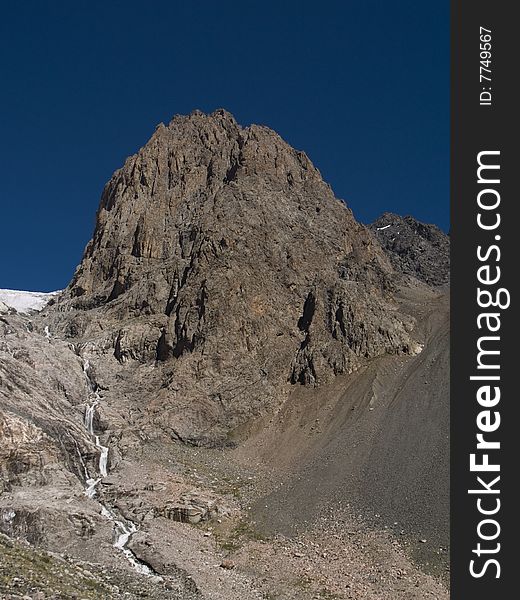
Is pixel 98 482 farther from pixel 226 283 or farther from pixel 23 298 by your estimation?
pixel 23 298

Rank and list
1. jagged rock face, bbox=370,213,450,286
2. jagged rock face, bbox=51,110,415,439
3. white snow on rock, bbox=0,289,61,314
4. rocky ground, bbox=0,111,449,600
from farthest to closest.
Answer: jagged rock face, bbox=370,213,450,286 → white snow on rock, bbox=0,289,61,314 → jagged rock face, bbox=51,110,415,439 → rocky ground, bbox=0,111,449,600

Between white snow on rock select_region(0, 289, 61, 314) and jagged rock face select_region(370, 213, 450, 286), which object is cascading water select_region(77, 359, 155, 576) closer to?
white snow on rock select_region(0, 289, 61, 314)

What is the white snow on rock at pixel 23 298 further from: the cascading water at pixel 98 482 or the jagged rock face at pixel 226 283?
the cascading water at pixel 98 482

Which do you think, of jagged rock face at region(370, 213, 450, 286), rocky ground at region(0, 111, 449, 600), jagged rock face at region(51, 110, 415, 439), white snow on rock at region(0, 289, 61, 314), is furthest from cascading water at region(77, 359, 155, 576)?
jagged rock face at region(370, 213, 450, 286)

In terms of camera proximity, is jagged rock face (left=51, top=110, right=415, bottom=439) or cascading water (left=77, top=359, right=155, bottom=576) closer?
cascading water (left=77, top=359, right=155, bottom=576)

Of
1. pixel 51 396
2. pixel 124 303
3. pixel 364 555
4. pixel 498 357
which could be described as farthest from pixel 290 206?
pixel 498 357

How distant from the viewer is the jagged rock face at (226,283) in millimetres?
60500

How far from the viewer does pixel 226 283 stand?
219 ft

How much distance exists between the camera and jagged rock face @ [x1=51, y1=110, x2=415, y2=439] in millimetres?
60500

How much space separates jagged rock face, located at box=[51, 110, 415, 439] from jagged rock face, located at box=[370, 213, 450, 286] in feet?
124

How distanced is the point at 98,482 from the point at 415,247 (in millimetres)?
123776

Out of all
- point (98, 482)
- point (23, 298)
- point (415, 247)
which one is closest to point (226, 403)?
point (98, 482)

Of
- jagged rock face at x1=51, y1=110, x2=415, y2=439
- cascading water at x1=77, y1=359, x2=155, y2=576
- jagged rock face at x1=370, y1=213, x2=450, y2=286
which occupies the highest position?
jagged rock face at x1=370, y1=213, x2=450, y2=286

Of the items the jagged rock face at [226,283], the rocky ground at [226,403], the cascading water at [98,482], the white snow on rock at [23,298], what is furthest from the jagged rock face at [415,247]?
the cascading water at [98,482]
